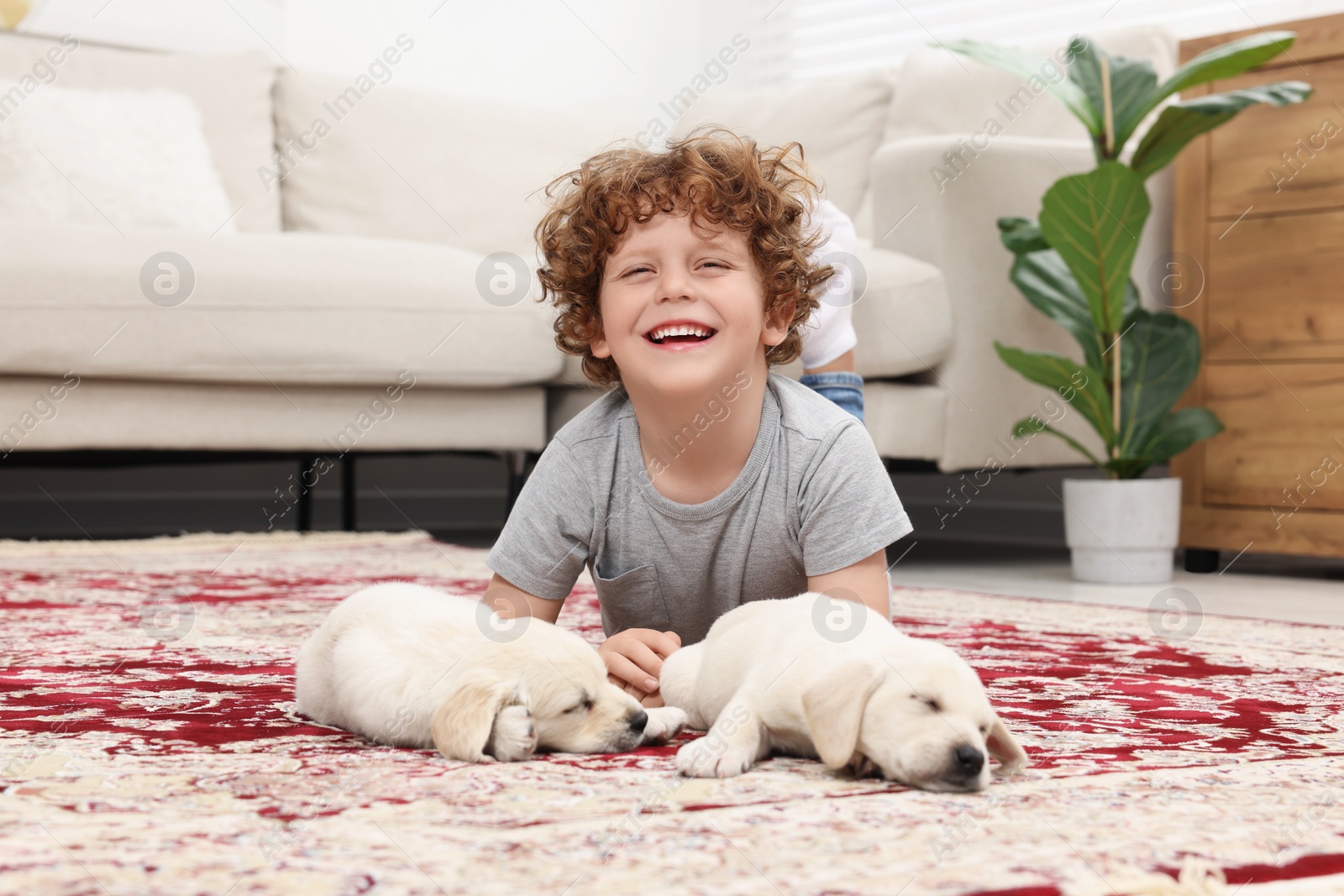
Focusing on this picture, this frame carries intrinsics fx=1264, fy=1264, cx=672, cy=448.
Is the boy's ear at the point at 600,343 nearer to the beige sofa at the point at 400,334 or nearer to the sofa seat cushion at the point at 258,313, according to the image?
the beige sofa at the point at 400,334

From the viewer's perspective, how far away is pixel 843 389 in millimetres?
1741

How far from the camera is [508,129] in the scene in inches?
134

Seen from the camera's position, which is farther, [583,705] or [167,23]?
[167,23]

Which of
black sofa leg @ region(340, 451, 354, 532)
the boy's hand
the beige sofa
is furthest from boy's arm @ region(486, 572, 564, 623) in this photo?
black sofa leg @ region(340, 451, 354, 532)

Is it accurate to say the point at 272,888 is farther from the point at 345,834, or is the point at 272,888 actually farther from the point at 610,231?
the point at 610,231

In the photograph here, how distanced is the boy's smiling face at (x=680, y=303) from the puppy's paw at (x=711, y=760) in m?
0.40

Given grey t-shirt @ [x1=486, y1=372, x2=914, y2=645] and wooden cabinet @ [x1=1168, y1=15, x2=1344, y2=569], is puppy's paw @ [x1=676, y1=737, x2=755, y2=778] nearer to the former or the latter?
grey t-shirt @ [x1=486, y1=372, x2=914, y2=645]

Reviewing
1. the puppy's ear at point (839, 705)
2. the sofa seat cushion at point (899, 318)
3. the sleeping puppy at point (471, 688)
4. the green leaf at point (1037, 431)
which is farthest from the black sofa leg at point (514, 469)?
the puppy's ear at point (839, 705)

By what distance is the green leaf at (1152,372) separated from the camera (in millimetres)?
2385

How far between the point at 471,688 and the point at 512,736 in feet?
0.15

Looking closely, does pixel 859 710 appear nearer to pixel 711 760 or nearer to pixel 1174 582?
pixel 711 760

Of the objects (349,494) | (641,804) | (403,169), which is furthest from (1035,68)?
(349,494)

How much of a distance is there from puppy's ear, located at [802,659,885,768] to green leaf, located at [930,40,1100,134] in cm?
164

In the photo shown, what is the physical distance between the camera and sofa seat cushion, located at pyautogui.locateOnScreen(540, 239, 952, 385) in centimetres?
236
